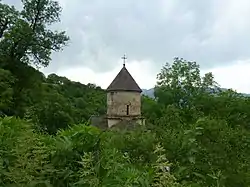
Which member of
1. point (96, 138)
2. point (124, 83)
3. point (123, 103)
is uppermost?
point (124, 83)

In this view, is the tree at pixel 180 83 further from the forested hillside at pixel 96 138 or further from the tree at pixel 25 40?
the tree at pixel 25 40

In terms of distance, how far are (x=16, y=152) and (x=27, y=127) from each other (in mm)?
1019

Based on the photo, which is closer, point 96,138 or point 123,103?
point 96,138

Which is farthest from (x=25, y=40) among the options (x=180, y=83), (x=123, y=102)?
(x=180, y=83)

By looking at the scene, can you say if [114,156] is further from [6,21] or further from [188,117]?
[6,21]

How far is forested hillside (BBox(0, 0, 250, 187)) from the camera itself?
561 cm

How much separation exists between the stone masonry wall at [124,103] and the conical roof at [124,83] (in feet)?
1.11

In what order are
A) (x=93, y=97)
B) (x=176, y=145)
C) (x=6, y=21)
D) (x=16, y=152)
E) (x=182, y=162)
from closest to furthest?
(x=16, y=152) < (x=182, y=162) < (x=176, y=145) < (x=6, y=21) < (x=93, y=97)

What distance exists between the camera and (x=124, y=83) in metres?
42.3

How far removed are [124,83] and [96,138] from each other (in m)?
36.0

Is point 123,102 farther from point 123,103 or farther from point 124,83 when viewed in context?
point 124,83

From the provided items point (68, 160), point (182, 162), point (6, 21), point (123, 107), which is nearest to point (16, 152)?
point (68, 160)

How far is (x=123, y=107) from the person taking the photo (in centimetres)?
4184

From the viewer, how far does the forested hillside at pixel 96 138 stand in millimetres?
5605
